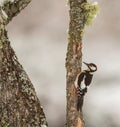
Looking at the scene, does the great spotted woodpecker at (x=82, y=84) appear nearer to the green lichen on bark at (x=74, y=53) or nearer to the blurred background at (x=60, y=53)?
the green lichen on bark at (x=74, y=53)

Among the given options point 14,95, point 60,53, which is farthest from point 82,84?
point 60,53

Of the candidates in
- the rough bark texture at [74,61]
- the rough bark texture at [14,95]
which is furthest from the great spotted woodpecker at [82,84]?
the rough bark texture at [14,95]

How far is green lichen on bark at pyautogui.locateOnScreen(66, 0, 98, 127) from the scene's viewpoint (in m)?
3.99

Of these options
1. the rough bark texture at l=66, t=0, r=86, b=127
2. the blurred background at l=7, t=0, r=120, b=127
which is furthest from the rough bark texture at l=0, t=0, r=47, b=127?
the blurred background at l=7, t=0, r=120, b=127

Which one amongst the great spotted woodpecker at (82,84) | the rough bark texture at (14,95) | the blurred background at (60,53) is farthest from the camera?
the blurred background at (60,53)

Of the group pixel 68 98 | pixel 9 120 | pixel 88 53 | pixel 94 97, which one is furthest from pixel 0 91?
pixel 88 53

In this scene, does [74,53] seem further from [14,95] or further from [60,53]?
[60,53]

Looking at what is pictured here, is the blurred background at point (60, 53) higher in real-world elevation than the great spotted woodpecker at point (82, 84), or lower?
lower

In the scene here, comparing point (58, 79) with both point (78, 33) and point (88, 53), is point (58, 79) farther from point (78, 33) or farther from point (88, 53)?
point (78, 33)

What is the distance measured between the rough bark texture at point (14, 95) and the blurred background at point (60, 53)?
4602 millimetres

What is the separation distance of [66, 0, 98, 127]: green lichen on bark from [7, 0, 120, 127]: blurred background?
187 inches

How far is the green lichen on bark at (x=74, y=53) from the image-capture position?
3.99 m

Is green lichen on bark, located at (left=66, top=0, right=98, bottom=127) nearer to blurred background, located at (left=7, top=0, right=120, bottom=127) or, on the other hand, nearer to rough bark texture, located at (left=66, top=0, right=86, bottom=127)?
rough bark texture, located at (left=66, top=0, right=86, bottom=127)

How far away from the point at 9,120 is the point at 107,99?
5363 millimetres
